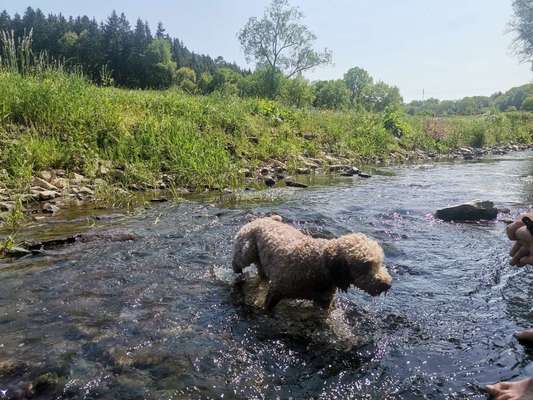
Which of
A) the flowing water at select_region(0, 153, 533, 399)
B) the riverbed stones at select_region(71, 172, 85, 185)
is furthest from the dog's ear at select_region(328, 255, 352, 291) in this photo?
the riverbed stones at select_region(71, 172, 85, 185)

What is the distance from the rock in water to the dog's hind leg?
4.59 m

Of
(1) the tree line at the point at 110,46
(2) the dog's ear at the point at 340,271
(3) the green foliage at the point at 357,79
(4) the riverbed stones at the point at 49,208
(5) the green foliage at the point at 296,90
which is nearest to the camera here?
(2) the dog's ear at the point at 340,271

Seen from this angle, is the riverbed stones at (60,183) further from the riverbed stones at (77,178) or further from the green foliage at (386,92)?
the green foliage at (386,92)

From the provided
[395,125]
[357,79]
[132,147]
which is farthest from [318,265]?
[357,79]

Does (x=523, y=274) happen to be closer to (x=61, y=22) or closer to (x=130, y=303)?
(x=130, y=303)

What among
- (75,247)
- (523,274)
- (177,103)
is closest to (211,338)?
(75,247)

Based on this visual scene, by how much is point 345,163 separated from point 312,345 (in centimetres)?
1375

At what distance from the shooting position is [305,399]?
2.93 m

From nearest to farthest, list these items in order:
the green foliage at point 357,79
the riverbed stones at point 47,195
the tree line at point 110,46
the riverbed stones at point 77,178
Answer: the riverbed stones at point 47,195
the riverbed stones at point 77,178
the tree line at point 110,46
the green foliage at point 357,79

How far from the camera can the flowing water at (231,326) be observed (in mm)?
3072

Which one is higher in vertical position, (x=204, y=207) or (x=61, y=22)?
(x=61, y=22)

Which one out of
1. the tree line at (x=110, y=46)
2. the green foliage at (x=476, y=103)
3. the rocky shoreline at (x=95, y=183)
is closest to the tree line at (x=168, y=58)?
the tree line at (x=110, y=46)

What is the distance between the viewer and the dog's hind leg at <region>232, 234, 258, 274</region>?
16.3 feet

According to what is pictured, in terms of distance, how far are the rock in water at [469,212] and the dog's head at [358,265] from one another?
470 cm
